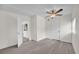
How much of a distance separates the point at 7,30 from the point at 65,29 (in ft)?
10.7

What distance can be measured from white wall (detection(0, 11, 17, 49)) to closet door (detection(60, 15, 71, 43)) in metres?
2.83

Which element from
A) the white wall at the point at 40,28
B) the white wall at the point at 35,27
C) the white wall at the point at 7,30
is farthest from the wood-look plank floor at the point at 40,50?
the white wall at the point at 40,28

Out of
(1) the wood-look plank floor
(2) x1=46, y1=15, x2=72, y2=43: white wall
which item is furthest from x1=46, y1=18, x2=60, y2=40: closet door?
(1) the wood-look plank floor

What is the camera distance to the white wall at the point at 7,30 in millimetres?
3479

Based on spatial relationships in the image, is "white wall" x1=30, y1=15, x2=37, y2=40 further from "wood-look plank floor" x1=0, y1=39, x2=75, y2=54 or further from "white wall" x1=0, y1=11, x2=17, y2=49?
"wood-look plank floor" x1=0, y1=39, x2=75, y2=54

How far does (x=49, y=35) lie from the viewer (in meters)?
6.01

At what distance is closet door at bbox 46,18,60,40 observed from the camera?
5.52 metres

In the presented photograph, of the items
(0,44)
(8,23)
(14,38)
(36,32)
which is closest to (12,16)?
(8,23)

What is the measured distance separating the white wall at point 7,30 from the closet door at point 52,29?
104 inches

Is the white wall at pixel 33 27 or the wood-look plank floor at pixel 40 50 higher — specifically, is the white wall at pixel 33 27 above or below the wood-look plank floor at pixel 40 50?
above

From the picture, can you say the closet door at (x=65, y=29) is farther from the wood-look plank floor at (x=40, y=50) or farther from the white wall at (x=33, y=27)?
the white wall at (x=33, y=27)

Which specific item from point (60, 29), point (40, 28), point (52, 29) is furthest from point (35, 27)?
point (60, 29)

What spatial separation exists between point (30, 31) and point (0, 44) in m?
2.28

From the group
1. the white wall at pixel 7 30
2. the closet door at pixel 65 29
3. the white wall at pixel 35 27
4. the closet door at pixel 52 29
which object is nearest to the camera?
the white wall at pixel 7 30
